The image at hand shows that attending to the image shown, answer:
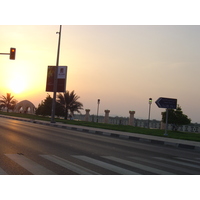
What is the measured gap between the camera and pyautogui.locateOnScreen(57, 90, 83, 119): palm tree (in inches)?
1939

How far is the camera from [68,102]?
49438mm

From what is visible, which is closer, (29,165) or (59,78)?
(29,165)

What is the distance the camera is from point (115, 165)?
27.2 feet

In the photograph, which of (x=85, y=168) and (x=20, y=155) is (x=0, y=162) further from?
(x=85, y=168)

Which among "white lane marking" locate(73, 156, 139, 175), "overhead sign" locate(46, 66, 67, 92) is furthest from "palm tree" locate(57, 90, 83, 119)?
"white lane marking" locate(73, 156, 139, 175)

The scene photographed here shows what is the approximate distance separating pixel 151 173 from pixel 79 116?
173 feet

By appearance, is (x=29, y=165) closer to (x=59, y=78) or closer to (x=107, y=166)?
(x=107, y=166)

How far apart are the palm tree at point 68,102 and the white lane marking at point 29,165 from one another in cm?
4039

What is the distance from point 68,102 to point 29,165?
1655 inches

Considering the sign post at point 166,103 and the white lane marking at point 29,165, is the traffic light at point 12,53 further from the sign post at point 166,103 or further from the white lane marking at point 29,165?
the white lane marking at point 29,165

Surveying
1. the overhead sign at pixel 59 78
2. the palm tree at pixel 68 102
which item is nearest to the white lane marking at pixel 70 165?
the overhead sign at pixel 59 78

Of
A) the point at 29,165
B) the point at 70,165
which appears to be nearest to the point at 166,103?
the point at 70,165

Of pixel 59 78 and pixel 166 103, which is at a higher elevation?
pixel 59 78
